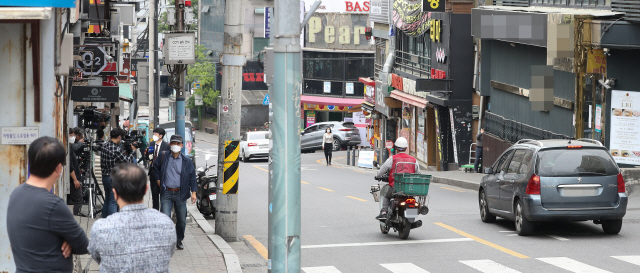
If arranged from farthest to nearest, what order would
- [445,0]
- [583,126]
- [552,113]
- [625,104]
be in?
[445,0] < [552,113] < [583,126] < [625,104]

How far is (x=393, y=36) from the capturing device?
39.9 m

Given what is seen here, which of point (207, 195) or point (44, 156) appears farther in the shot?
point (207, 195)

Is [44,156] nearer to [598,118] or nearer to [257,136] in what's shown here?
[598,118]

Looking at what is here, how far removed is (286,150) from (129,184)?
307 cm

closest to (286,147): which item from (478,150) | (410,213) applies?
(410,213)

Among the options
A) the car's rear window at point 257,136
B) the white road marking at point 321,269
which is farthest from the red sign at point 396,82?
the white road marking at point 321,269

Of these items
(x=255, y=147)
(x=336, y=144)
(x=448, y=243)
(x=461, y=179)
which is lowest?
(x=336, y=144)

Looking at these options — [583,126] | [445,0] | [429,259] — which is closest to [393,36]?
[445,0]

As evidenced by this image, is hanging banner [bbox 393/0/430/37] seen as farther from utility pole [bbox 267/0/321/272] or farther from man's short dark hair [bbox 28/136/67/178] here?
man's short dark hair [bbox 28/136/67/178]

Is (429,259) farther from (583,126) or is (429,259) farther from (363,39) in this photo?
(363,39)

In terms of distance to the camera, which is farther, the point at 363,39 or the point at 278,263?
the point at 363,39

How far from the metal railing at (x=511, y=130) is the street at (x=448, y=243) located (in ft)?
20.5

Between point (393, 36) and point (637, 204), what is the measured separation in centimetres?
2425

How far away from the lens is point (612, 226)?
1245 cm
